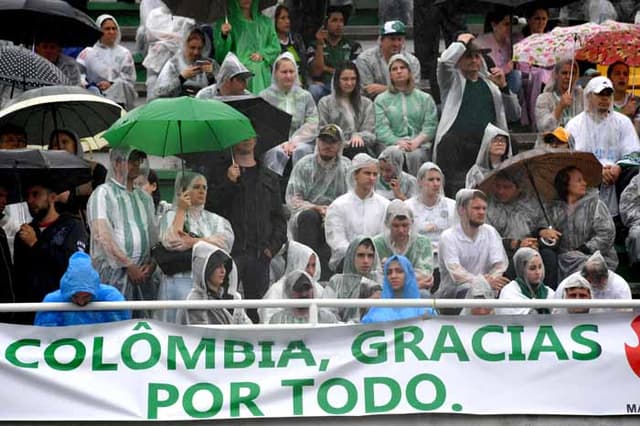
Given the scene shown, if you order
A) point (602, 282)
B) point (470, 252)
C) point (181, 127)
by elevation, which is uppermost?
point (181, 127)

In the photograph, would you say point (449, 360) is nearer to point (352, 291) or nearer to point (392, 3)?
point (352, 291)

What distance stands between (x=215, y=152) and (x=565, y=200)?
2570 mm

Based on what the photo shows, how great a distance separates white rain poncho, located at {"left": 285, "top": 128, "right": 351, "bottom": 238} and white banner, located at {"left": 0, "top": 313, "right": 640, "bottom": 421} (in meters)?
2.66

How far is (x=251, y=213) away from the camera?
13688mm

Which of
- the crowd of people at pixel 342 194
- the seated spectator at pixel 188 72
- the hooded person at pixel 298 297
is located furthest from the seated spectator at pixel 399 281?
the seated spectator at pixel 188 72

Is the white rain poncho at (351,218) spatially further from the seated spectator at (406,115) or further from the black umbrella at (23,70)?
the black umbrella at (23,70)

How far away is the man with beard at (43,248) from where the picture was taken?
12.5m

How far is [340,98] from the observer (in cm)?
1539

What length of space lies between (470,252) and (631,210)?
1.88 m

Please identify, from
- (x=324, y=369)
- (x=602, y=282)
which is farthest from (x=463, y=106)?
(x=324, y=369)

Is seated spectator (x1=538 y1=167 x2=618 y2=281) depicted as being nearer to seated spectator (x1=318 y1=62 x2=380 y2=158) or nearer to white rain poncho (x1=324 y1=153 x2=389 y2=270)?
white rain poncho (x1=324 y1=153 x2=389 y2=270)

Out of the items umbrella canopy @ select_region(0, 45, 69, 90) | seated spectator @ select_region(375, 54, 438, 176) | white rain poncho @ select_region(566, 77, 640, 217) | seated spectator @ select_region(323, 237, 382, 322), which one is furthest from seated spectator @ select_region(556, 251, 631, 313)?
umbrella canopy @ select_region(0, 45, 69, 90)

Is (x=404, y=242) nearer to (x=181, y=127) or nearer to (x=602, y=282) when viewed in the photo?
(x=602, y=282)

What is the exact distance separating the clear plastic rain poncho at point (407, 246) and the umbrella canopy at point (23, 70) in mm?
3271
